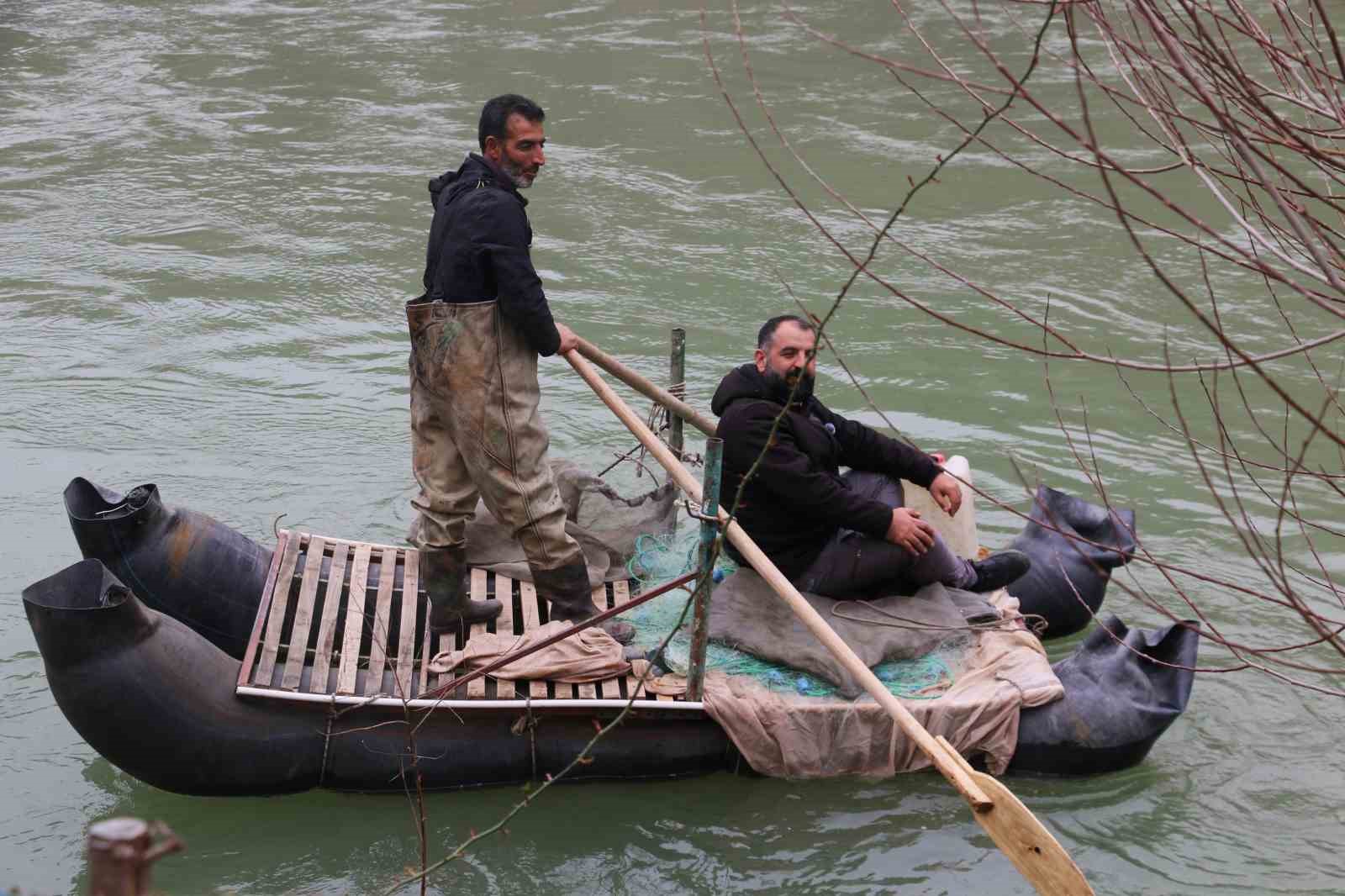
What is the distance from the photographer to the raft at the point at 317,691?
4719 mm

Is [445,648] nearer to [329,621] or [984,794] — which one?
[329,621]

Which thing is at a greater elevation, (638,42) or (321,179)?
(638,42)

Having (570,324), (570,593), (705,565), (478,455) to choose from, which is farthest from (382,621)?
(570,324)

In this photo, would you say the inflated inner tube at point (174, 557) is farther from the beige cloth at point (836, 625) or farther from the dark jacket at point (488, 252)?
the beige cloth at point (836, 625)

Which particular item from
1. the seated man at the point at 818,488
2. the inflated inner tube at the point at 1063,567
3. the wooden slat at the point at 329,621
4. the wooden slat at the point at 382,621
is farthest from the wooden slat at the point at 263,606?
the inflated inner tube at the point at 1063,567

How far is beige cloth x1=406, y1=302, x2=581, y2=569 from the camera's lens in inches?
194

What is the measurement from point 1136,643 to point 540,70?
12563 mm

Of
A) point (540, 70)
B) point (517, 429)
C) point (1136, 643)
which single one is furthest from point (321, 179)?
point (1136, 643)

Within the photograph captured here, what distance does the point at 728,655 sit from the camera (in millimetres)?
5402

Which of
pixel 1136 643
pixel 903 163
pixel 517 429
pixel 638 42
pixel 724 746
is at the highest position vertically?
pixel 638 42

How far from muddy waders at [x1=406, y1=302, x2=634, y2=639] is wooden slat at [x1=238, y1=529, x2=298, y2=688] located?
24.1 inches

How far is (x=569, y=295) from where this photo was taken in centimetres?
1062

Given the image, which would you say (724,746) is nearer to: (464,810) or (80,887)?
(464,810)

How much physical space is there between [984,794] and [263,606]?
276cm
